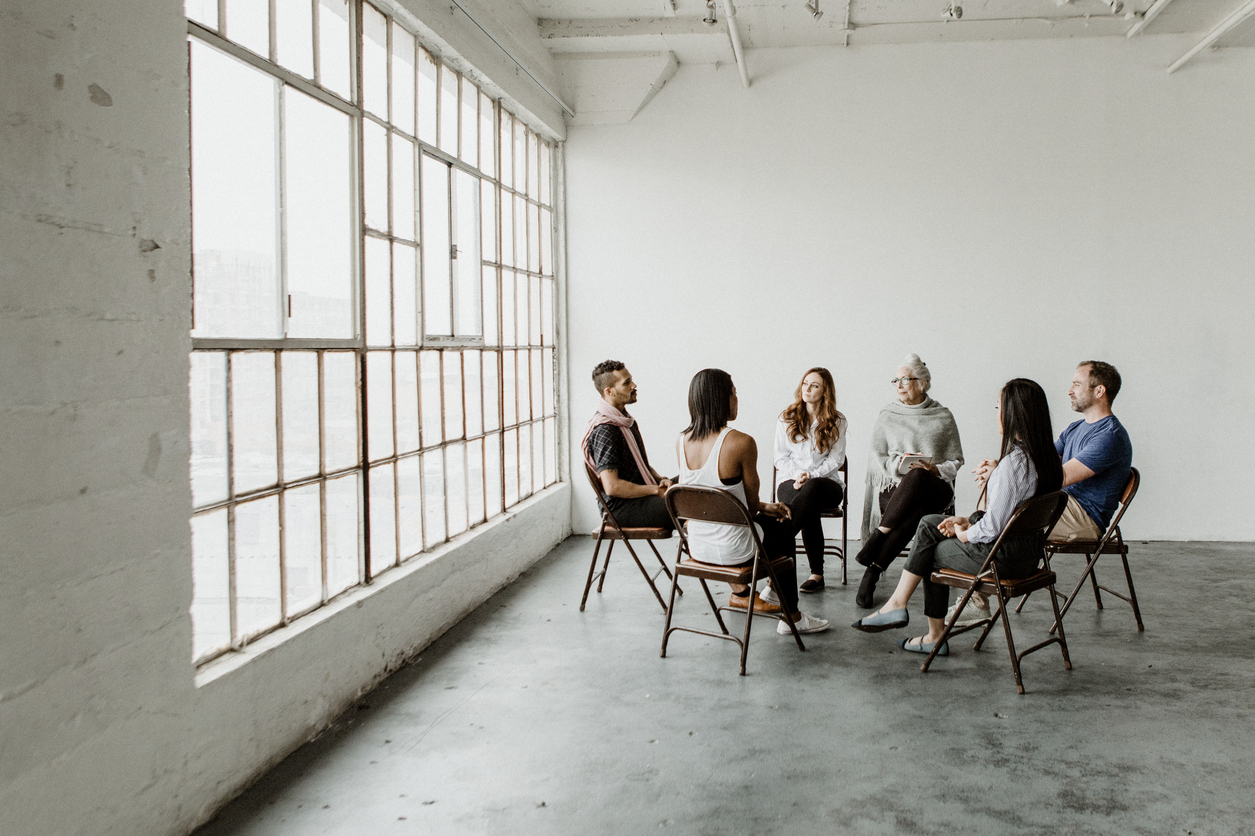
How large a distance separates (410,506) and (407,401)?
52cm

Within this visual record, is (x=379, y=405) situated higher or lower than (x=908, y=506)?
higher

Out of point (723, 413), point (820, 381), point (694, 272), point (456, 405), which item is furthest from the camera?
point (694, 272)

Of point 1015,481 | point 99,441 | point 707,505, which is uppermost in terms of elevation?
point 99,441

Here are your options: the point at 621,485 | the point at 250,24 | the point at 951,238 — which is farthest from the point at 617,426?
the point at 951,238

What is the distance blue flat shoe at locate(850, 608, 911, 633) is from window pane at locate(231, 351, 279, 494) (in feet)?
9.74

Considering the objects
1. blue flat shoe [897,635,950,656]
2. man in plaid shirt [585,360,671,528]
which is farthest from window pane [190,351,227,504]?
blue flat shoe [897,635,950,656]

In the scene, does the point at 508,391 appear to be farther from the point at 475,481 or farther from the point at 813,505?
the point at 813,505

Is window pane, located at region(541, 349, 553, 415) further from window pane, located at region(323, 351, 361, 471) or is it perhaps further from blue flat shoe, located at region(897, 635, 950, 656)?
blue flat shoe, located at region(897, 635, 950, 656)

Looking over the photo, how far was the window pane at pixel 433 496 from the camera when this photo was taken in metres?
4.54

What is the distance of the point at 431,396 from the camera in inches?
182

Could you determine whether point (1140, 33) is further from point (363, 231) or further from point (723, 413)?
point (363, 231)

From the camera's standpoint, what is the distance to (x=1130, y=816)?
8.97ft

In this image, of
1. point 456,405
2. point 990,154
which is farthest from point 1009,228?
point 456,405

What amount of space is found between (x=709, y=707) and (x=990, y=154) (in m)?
5.03
